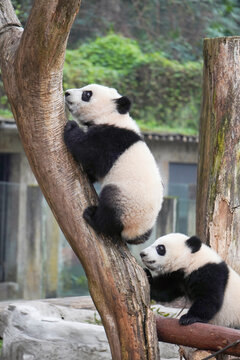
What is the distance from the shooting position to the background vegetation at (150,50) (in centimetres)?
1148

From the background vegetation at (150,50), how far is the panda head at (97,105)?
5.98 metres

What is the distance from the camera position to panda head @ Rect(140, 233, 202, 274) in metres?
3.71

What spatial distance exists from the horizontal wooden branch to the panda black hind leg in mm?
604

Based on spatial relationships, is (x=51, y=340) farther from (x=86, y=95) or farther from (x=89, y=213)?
(x=86, y=95)

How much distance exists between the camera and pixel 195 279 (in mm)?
3586

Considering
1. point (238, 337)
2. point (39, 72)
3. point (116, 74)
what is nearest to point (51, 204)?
point (39, 72)

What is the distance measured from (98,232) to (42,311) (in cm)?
204

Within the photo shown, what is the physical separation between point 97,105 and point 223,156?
1008 millimetres

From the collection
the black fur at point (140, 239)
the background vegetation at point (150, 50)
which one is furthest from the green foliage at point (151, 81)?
the black fur at point (140, 239)

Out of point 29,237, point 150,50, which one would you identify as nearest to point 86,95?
point 29,237

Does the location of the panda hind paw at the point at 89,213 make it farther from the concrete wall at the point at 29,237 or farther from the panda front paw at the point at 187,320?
the concrete wall at the point at 29,237

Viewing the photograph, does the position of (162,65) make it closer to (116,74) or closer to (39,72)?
(116,74)

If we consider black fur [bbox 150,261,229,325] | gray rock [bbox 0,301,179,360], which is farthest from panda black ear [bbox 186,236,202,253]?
gray rock [bbox 0,301,179,360]

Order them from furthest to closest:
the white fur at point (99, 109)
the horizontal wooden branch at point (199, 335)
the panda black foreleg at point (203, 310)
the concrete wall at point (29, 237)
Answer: the concrete wall at point (29, 237) → the white fur at point (99, 109) → the panda black foreleg at point (203, 310) → the horizontal wooden branch at point (199, 335)
